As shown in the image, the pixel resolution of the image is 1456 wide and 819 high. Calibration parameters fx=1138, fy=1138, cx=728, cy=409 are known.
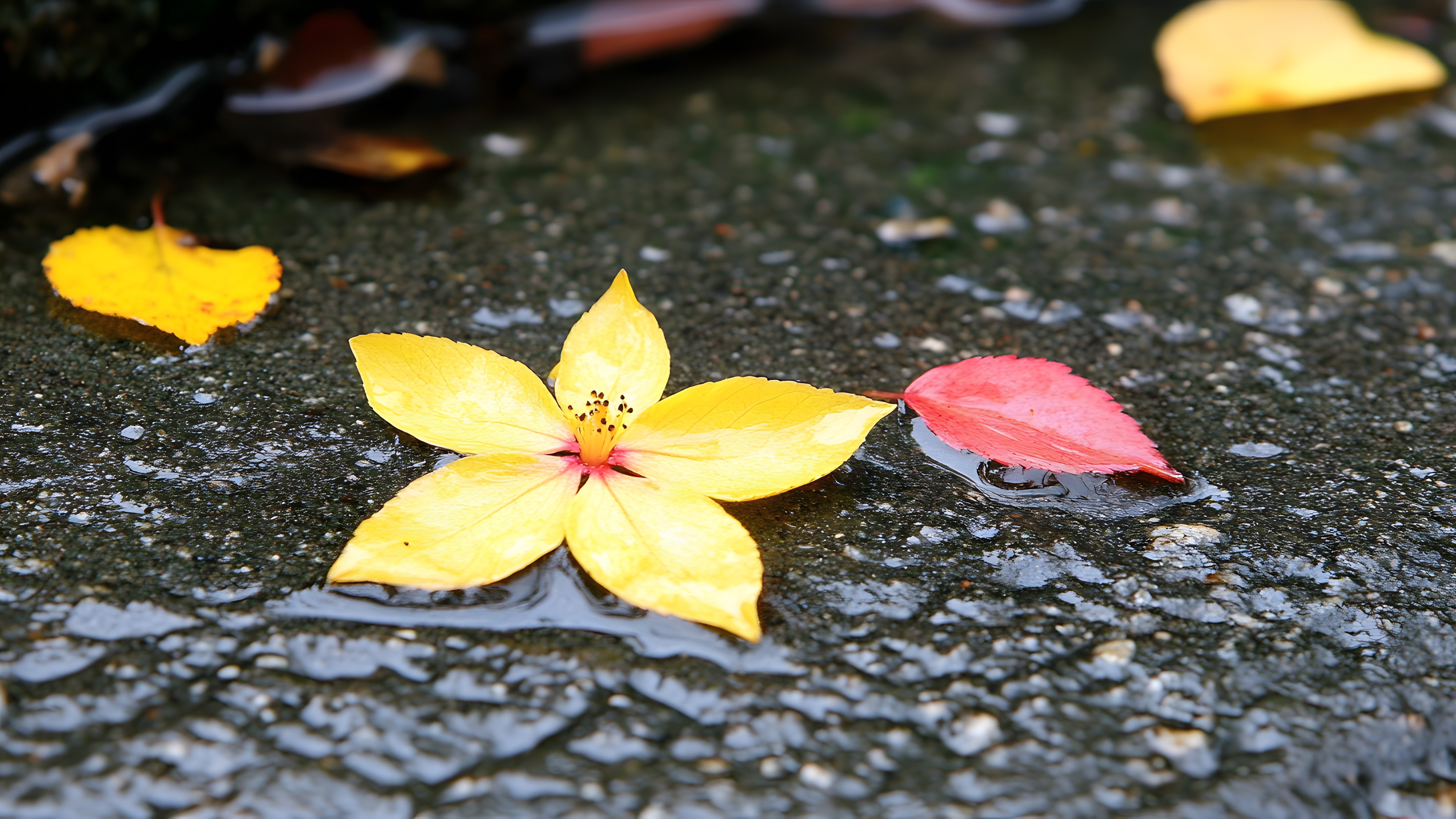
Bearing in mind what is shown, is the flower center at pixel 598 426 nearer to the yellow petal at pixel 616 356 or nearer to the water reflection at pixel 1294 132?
the yellow petal at pixel 616 356

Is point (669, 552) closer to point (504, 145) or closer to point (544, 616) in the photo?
point (544, 616)

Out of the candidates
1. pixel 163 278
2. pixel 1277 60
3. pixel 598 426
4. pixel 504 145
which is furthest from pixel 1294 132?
pixel 163 278

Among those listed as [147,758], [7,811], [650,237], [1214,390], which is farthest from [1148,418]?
[7,811]

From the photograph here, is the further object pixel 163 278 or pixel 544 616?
pixel 163 278

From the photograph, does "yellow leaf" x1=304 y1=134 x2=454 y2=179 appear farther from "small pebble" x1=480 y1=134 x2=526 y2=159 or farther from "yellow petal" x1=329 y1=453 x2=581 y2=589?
"yellow petal" x1=329 y1=453 x2=581 y2=589

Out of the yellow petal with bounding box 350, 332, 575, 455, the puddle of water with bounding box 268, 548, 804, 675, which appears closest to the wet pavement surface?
A: the puddle of water with bounding box 268, 548, 804, 675
